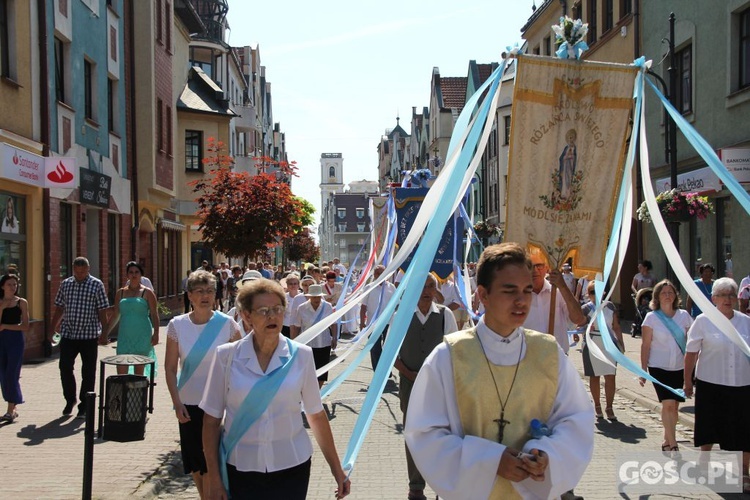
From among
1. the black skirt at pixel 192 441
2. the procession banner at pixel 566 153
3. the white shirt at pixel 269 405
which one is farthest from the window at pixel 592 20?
the white shirt at pixel 269 405

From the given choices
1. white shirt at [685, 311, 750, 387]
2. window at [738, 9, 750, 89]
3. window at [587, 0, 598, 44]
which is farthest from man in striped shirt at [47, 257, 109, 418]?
window at [587, 0, 598, 44]

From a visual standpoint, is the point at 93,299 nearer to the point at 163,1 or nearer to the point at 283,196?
the point at 283,196

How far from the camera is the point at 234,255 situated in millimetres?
22875

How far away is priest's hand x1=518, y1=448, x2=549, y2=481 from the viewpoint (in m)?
3.24

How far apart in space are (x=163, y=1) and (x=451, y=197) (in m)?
23.4

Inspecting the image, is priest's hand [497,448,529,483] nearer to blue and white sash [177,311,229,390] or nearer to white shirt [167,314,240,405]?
white shirt [167,314,240,405]

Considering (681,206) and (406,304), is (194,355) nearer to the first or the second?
(406,304)

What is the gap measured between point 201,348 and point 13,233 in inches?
400

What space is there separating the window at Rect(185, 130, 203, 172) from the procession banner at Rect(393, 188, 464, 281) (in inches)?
715

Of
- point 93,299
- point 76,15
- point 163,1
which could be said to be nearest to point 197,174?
point 163,1

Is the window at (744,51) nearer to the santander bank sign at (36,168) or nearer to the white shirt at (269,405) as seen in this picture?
the santander bank sign at (36,168)

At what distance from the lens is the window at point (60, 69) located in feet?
57.0

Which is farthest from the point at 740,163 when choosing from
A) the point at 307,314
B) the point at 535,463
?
the point at 535,463

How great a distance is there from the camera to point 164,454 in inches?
326
